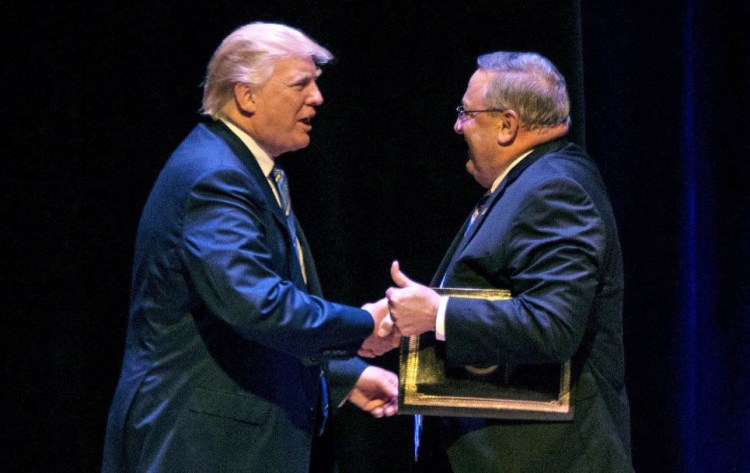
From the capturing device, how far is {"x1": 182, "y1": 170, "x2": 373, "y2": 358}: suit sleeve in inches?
83.0

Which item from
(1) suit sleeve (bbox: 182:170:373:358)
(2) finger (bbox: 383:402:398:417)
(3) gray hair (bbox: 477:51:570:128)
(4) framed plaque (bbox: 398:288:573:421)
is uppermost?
(3) gray hair (bbox: 477:51:570:128)

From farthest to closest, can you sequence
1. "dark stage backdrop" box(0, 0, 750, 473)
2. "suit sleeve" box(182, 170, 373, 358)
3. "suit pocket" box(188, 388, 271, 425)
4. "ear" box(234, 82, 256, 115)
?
"dark stage backdrop" box(0, 0, 750, 473) → "ear" box(234, 82, 256, 115) → "suit pocket" box(188, 388, 271, 425) → "suit sleeve" box(182, 170, 373, 358)

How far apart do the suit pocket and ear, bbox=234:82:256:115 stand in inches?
27.3

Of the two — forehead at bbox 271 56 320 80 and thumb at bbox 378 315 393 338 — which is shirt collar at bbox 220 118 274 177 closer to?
forehead at bbox 271 56 320 80

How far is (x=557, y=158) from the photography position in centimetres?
236

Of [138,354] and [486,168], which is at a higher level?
[486,168]

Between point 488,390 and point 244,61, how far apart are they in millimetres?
984

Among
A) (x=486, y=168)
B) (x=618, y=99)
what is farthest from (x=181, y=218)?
(x=618, y=99)

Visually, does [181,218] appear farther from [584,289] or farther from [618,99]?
[618,99]

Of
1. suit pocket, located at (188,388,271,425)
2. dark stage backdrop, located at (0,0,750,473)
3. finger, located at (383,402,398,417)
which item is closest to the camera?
suit pocket, located at (188,388,271,425)

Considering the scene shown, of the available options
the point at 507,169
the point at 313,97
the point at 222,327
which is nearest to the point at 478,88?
the point at 507,169

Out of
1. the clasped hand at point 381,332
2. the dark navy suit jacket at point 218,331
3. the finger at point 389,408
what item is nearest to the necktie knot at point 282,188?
the dark navy suit jacket at point 218,331

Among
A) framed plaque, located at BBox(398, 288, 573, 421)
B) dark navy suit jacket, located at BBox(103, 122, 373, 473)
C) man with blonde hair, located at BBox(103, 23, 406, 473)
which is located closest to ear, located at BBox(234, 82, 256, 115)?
man with blonde hair, located at BBox(103, 23, 406, 473)

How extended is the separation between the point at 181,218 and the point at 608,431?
107cm
